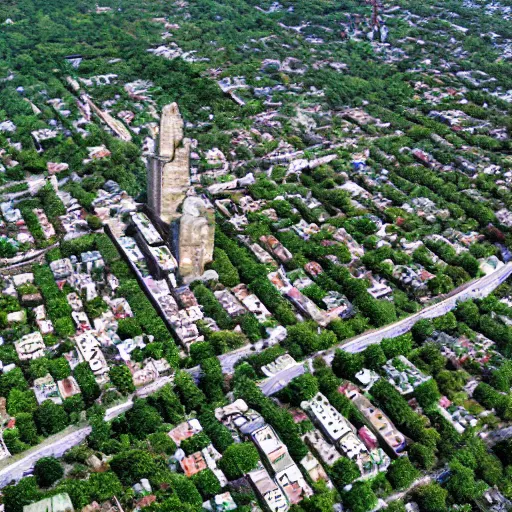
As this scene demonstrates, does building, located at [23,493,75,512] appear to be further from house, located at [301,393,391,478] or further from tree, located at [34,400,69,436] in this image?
house, located at [301,393,391,478]

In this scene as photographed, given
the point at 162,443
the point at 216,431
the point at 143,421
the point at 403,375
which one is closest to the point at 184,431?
the point at 162,443

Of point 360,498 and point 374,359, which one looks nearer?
point 360,498

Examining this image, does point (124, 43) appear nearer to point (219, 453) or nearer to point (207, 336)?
point (207, 336)

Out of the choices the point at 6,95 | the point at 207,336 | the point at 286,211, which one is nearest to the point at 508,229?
the point at 286,211

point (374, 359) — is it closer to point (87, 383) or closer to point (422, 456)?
point (422, 456)

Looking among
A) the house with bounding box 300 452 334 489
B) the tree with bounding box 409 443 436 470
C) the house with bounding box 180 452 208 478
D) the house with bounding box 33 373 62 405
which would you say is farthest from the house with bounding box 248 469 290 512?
the house with bounding box 33 373 62 405

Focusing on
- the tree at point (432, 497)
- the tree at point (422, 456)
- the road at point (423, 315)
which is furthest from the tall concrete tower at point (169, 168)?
the tree at point (432, 497)
